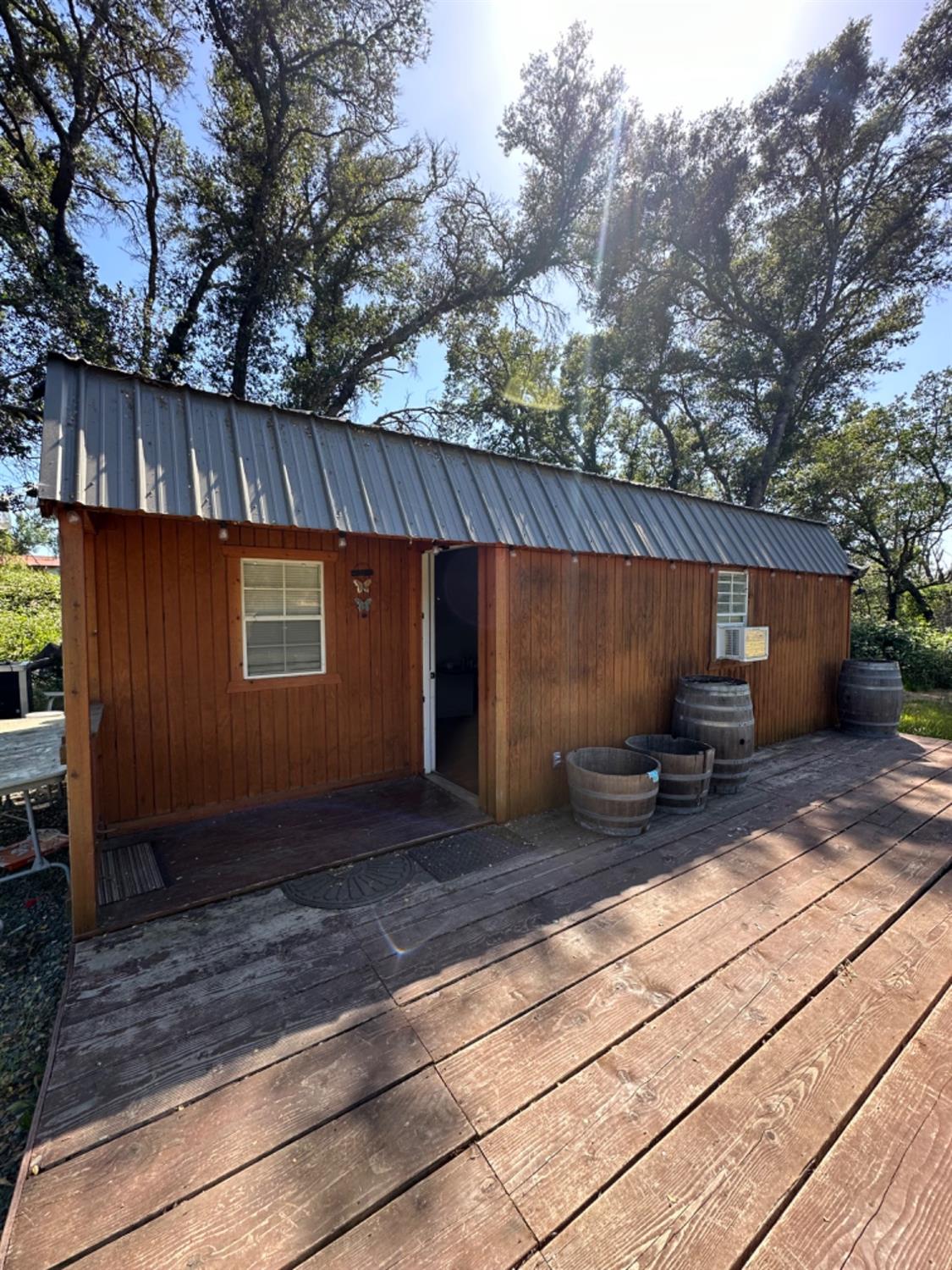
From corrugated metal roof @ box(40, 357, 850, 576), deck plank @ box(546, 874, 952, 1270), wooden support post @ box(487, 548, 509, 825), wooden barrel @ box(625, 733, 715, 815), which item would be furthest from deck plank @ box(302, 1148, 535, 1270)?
wooden barrel @ box(625, 733, 715, 815)

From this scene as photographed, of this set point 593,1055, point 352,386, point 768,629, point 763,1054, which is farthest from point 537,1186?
point 352,386

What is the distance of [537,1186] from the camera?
4.55 ft

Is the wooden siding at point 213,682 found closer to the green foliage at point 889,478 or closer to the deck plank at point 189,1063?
the deck plank at point 189,1063

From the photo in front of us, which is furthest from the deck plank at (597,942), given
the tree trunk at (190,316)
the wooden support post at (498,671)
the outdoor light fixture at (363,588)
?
the tree trunk at (190,316)

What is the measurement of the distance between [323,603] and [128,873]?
2190 mm

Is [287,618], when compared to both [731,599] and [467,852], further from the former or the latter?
[731,599]

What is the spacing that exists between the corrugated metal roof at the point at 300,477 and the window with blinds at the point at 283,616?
1194 mm

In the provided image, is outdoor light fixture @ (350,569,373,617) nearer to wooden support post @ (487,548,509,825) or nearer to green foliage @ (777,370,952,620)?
wooden support post @ (487,548,509,825)

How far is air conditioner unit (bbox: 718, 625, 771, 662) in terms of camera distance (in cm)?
528

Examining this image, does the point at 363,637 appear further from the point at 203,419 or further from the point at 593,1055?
the point at 593,1055

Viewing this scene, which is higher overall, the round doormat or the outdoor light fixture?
the outdoor light fixture

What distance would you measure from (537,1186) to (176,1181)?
3.15ft

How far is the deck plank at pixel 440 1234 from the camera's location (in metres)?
1.22

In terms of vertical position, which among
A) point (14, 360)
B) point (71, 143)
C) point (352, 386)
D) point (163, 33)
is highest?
point (163, 33)
